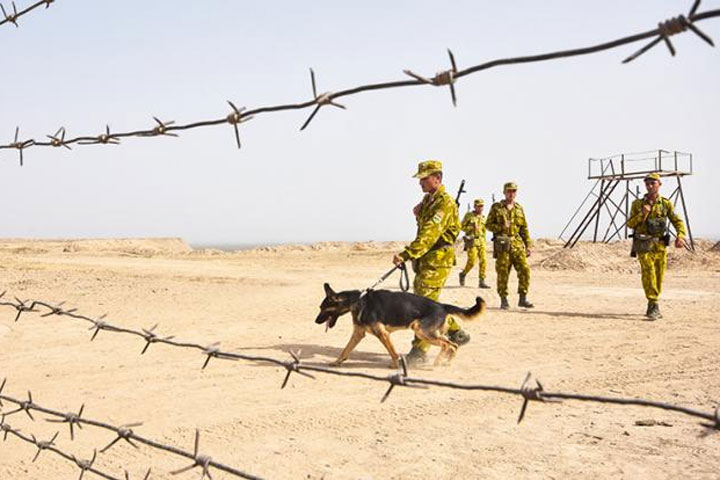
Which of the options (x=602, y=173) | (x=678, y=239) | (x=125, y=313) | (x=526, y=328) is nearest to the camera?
Result: (x=526, y=328)

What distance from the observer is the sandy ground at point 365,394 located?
427 centimetres

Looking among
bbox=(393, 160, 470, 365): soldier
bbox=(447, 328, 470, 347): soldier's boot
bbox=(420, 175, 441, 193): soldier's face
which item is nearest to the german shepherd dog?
bbox=(393, 160, 470, 365): soldier

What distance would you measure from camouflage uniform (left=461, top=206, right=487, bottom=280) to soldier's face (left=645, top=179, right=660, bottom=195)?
18.7 ft

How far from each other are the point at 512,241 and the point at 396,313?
208 inches

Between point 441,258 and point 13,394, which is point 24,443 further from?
point 441,258

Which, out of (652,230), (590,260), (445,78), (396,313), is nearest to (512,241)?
(652,230)

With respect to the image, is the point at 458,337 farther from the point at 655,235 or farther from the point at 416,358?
the point at 655,235

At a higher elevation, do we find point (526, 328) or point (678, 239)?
point (678, 239)

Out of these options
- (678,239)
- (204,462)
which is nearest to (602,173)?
(678,239)

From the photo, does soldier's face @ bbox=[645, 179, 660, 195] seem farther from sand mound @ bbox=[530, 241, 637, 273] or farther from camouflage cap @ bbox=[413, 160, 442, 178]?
sand mound @ bbox=[530, 241, 637, 273]

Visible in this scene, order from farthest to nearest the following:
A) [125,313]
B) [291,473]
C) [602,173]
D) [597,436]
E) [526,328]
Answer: [602,173] < [125,313] < [526,328] < [597,436] < [291,473]

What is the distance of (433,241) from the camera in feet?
22.1

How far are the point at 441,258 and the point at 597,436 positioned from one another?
2863 mm

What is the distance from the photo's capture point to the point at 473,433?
186 inches
